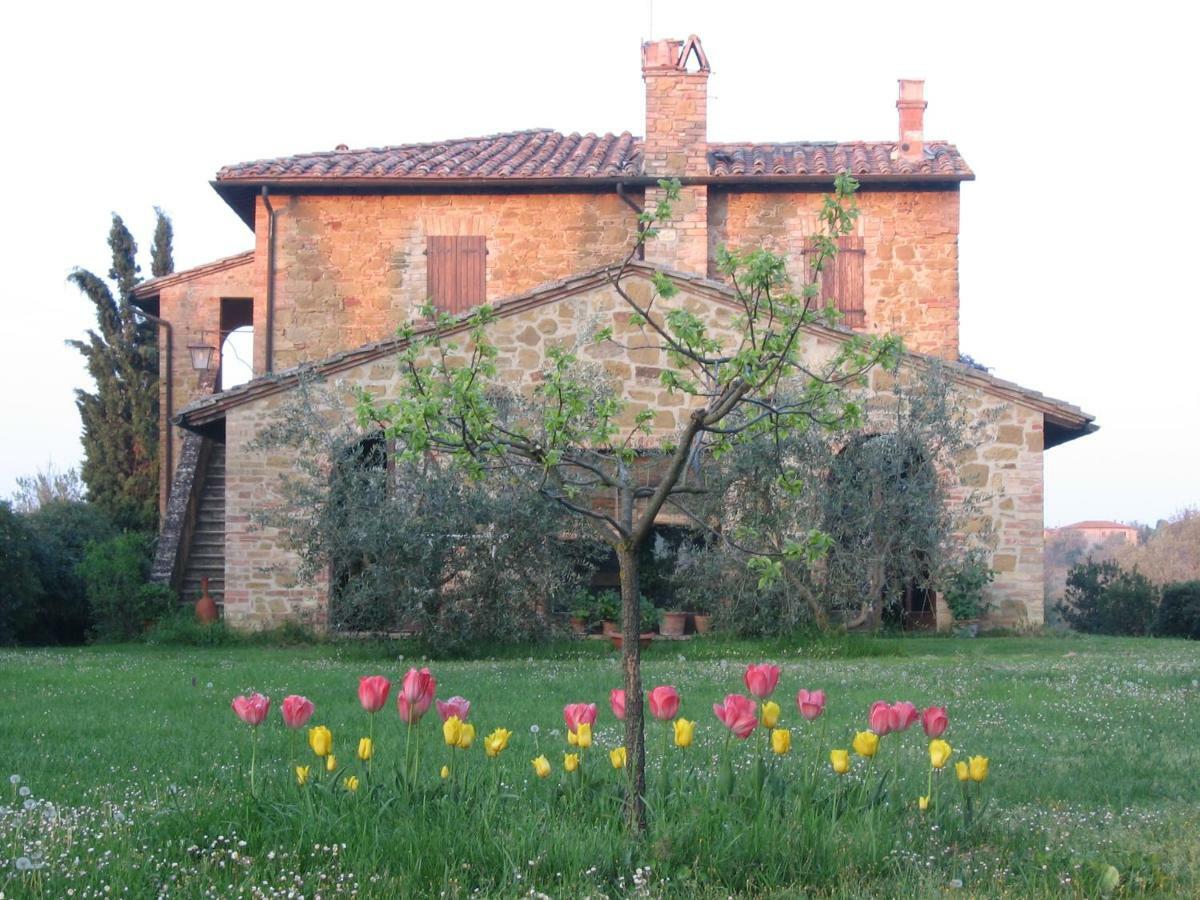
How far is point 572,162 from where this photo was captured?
20594 mm

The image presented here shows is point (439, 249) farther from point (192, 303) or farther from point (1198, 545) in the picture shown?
point (1198, 545)

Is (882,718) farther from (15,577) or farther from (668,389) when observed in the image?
(15,577)

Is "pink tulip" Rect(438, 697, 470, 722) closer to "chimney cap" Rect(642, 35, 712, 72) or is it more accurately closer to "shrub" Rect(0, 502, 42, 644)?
"shrub" Rect(0, 502, 42, 644)

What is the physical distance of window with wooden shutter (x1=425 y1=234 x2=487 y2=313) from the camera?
2019cm

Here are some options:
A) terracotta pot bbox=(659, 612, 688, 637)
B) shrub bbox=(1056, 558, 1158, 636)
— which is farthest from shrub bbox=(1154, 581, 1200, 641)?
terracotta pot bbox=(659, 612, 688, 637)

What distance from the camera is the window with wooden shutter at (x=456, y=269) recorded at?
66.2ft

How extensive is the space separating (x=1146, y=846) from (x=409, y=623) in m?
9.99

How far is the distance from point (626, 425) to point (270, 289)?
734cm

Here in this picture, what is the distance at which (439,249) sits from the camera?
66.6 feet

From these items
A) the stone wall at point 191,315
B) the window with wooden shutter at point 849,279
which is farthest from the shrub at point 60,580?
the window with wooden shutter at point 849,279

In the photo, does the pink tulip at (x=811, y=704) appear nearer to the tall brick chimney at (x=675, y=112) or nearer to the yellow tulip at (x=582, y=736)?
the yellow tulip at (x=582, y=736)

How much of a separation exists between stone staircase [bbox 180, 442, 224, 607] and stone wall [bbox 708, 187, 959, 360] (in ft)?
28.8

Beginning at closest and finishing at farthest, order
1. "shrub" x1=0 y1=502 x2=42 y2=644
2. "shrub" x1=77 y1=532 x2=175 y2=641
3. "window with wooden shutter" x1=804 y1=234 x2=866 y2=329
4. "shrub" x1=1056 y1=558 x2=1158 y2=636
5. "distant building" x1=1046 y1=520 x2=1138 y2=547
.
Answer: "shrub" x1=0 y1=502 x2=42 y2=644 → "shrub" x1=77 y1=532 x2=175 y2=641 → "window with wooden shutter" x1=804 y1=234 x2=866 y2=329 → "shrub" x1=1056 y1=558 x2=1158 y2=636 → "distant building" x1=1046 y1=520 x2=1138 y2=547

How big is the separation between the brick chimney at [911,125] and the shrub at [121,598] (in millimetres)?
13299
